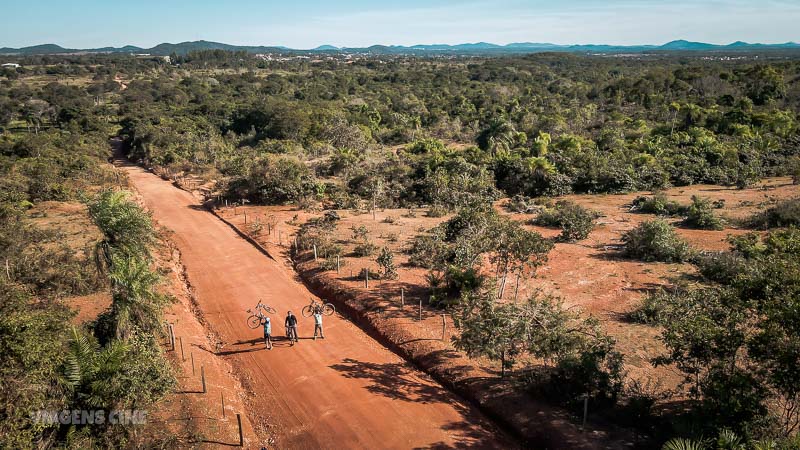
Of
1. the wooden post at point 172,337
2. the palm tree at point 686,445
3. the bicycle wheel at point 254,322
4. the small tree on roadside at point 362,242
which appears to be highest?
the palm tree at point 686,445

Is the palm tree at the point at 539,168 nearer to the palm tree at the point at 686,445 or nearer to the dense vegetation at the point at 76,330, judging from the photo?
the dense vegetation at the point at 76,330

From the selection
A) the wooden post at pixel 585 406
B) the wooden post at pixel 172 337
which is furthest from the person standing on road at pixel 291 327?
the wooden post at pixel 585 406

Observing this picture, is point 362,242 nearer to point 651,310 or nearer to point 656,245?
point 651,310

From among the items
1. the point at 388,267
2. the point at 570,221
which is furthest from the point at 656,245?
the point at 388,267

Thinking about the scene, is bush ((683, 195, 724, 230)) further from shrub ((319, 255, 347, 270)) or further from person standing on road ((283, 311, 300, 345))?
person standing on road ((283, 311, 300, 345))

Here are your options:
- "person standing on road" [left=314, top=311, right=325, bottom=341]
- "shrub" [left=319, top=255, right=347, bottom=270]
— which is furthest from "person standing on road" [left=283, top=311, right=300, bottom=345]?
"shrub" [left=319, top=255, right=347, bottom=270]

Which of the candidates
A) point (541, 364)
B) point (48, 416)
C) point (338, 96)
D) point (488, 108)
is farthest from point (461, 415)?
point (338, 96)

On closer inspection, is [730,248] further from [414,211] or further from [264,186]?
[264,186]

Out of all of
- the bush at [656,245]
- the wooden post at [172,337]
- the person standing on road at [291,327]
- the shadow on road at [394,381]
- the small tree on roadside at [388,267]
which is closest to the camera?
the shadow on road at [394,381]
